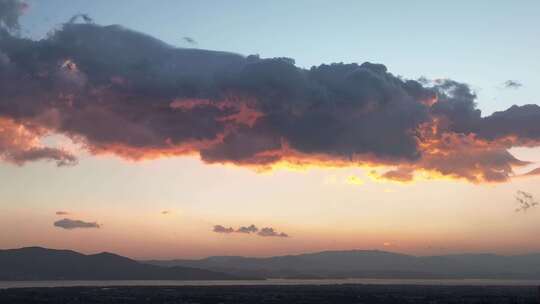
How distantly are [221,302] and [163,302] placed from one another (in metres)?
12.0

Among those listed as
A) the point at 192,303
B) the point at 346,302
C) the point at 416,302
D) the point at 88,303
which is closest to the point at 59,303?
the point at 88,303

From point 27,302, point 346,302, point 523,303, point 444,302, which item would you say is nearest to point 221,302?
point 346,302

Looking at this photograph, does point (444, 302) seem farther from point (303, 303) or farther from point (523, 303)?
point (303, 303)

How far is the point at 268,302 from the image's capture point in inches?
4673

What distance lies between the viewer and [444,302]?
12675 cm

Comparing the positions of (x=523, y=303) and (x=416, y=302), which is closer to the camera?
(x=523, y=303)

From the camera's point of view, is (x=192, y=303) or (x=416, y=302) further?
(x=416, y=302)

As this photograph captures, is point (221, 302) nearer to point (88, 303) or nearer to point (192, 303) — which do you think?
point (192, 303)

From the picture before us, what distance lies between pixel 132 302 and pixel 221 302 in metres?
16.8

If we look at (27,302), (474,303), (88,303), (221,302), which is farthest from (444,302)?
(27,302)

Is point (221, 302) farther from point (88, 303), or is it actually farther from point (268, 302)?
point (88, 303)

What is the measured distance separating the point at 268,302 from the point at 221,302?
8.93m

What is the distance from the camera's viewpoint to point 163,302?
12062 centimetres

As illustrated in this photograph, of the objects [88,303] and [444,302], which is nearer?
[88,303]
